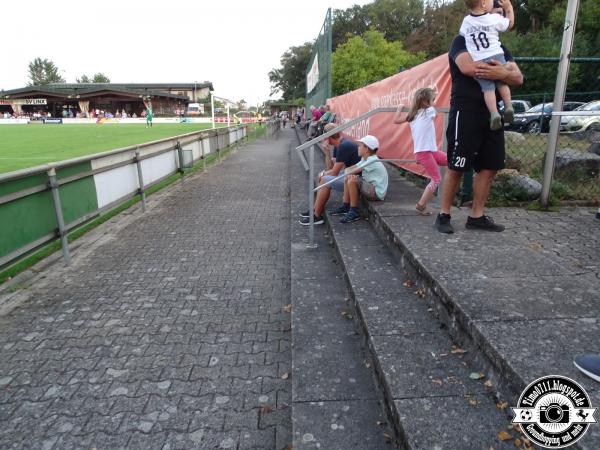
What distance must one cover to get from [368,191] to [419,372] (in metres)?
3.15

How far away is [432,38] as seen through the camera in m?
58.0

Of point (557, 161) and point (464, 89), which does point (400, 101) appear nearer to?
point (557, 161)

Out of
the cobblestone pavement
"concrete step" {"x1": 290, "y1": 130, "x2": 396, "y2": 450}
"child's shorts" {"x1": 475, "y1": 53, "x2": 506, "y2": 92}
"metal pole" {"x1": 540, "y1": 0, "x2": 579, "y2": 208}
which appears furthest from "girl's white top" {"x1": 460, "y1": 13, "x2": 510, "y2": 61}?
the cobblestone pavement

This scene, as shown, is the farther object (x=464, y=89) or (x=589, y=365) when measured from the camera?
(x=464, y=89)

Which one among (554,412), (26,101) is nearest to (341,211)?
(554,412)

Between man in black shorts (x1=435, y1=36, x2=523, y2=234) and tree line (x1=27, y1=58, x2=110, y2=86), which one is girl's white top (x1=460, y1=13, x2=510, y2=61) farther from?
tree line (x1=27, y1=58, x2=110, y2=86)

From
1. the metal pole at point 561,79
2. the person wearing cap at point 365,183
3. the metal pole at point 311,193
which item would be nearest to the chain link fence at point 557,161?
the metal pole at point 561,79

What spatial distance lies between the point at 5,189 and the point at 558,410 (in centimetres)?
449

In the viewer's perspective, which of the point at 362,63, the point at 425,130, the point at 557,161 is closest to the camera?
the point at 425,130

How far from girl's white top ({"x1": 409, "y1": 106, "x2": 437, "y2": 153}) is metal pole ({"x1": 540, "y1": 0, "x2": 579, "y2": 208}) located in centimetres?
127

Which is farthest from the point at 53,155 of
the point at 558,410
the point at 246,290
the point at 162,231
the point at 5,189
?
the point at 558,410

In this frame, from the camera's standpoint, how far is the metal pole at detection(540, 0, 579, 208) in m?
4.33

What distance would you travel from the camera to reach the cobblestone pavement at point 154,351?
7.59 feet

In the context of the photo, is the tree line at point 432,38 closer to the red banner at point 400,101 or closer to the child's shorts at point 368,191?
the red banner at point 400,101
